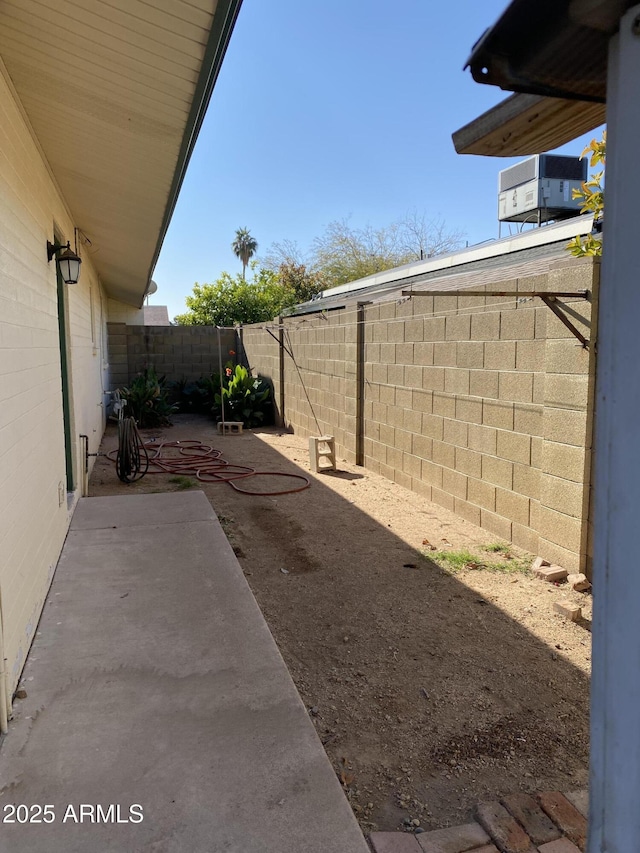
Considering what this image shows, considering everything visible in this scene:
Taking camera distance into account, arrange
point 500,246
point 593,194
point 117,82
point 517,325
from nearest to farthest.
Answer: point 117,82, point 593,194, point 517,325, point 500,246

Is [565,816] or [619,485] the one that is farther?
[565,816]

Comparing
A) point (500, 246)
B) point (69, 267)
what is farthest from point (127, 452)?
point (500, 246)

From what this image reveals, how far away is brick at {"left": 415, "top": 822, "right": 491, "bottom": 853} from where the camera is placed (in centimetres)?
182

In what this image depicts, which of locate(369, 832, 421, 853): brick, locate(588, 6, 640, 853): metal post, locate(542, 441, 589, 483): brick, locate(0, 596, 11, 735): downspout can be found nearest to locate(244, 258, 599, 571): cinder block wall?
locate(542, 441, 589, 483): brick

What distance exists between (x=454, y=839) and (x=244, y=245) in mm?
58276

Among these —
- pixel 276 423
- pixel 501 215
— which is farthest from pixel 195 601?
pixel 501 215

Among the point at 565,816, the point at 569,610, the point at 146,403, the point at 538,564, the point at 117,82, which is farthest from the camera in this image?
the point at 146,403

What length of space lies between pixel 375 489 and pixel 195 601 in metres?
3.73

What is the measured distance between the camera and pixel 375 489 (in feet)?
22.4

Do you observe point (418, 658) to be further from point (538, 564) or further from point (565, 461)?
point (565, 461)

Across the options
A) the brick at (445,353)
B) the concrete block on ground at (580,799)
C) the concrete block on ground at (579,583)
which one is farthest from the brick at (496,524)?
the concrete block on ground at (580,799)

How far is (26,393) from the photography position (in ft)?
10.3

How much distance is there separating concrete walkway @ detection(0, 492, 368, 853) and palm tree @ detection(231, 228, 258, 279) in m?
56.3

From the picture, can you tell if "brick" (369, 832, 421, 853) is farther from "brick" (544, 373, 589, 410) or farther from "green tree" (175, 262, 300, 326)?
"green tree" (175, 262, 300, 326)
